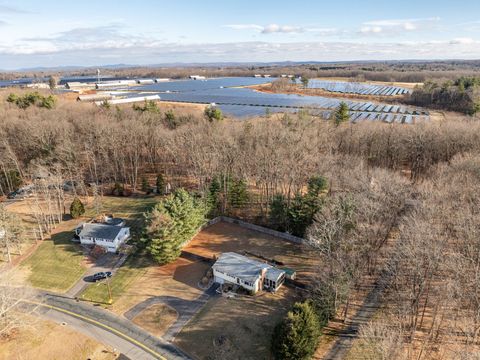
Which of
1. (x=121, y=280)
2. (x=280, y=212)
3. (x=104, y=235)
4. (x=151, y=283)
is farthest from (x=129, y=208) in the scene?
(x=280, y=212)

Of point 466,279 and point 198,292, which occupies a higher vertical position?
point 466,279

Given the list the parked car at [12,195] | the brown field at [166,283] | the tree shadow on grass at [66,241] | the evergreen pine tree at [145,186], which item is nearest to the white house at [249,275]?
the brown field at [166,283]

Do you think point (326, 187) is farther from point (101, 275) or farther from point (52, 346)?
point (52, 346)

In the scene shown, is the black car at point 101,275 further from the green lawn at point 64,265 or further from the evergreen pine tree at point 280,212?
the evergreen pine tree at point 280,212

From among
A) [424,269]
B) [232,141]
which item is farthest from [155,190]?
[424,269]

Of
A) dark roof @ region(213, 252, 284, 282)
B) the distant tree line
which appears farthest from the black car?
the distant tree line

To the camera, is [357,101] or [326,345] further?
[357,101]

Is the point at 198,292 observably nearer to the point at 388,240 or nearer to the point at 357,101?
the point at 388,240

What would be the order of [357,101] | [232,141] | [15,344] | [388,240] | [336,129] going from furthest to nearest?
1. [357,101]
2. [336,129]
3. [232,141]
4. [388,240]
5. [15,344]

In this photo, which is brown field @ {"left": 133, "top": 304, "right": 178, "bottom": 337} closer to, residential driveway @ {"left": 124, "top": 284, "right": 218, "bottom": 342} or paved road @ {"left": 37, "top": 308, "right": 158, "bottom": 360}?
residential driveway @ {"left": 124, "top": 284, "right": 218, "bottom": 342}
